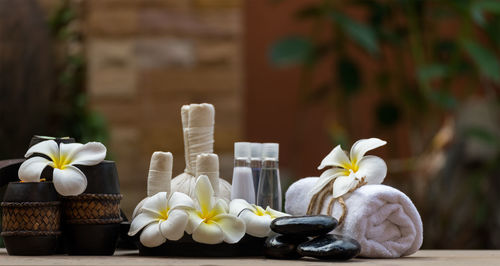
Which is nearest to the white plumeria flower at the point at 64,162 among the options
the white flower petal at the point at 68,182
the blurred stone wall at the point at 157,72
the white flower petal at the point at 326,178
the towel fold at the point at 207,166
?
the white flower petal at the point at 68,182

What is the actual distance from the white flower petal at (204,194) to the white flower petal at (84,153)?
109 mm

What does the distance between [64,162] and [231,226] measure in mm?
195

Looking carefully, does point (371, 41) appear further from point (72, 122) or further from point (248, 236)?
point (248, 236)

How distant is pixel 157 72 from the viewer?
6.10ft

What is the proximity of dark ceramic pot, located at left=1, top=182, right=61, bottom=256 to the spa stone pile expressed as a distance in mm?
232

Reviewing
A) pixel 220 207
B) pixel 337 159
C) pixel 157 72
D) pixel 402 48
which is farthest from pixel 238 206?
pixel 402 48

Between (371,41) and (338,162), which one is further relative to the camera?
(371,41)

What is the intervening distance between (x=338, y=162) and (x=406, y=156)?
6.64 feet

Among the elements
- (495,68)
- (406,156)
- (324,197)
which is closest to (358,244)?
(324,197)

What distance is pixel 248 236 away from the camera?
835 mm

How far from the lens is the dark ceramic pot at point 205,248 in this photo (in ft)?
2.69

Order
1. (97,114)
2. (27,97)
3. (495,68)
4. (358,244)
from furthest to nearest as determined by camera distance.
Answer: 1. (495,68)
2. (97,114)
3. (27,97)
4. (358,244)

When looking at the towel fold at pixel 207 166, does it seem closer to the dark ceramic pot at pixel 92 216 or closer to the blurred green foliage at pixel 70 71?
the dark ceramic pot at pixel 92 216

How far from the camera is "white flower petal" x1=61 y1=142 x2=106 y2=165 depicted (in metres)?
0.82
